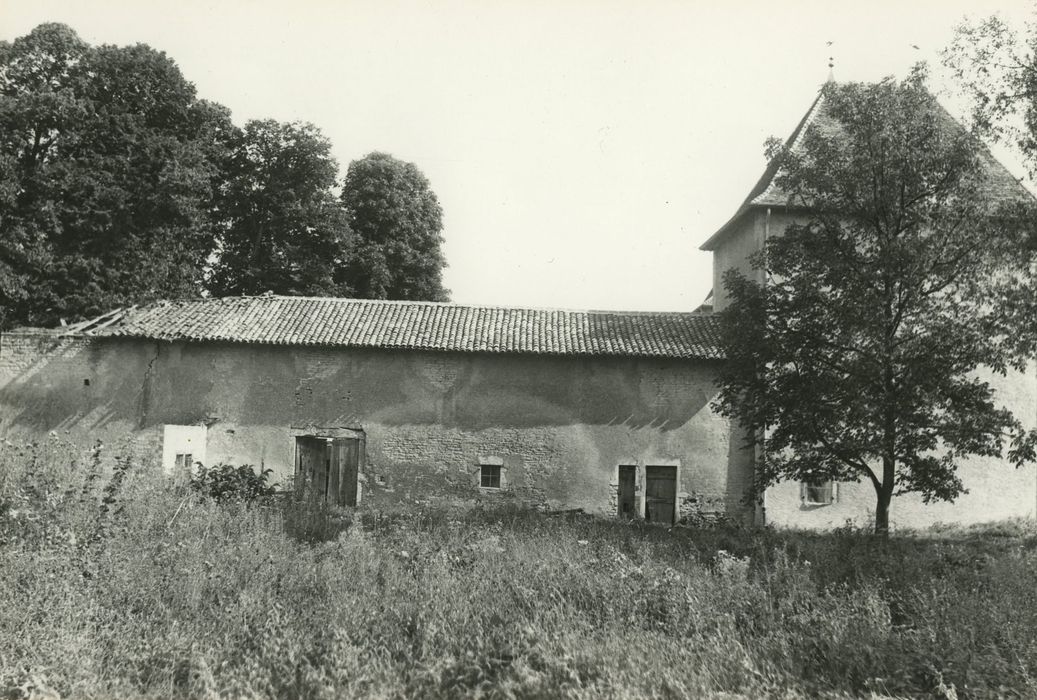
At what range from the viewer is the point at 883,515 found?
38.2ft

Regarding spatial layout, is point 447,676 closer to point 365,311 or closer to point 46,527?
point 46,527

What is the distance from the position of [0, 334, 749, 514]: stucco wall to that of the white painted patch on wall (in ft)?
1.05

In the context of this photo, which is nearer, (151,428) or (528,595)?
(528,595)

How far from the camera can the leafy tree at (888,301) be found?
35.4ft

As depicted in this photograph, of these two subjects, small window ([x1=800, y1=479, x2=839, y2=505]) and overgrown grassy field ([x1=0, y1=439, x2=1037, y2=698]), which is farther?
small window ([x1=800, y1=479, x2=839, y2=505])

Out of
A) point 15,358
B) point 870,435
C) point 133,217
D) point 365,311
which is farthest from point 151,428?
point 870,435

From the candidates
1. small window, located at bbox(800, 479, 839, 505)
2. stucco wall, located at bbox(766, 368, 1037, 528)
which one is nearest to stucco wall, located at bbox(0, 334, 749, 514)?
stucco wall, located at bbox(766, 368, 1037, 528)

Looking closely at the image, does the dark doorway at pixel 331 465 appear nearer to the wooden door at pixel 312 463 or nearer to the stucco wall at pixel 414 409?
the wooden door at pixel 312 463

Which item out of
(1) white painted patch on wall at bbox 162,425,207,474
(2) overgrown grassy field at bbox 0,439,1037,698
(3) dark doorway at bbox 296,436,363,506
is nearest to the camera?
(2) overgrown grassy field at bbox 0,439,1037,698

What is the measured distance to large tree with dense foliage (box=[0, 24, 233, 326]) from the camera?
68.1 feet

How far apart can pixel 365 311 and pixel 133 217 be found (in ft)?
31.1

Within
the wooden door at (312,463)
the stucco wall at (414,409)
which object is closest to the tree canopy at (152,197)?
the stucco wall at (414,409)

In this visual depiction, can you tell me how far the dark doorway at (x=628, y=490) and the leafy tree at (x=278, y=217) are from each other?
15.1 metres

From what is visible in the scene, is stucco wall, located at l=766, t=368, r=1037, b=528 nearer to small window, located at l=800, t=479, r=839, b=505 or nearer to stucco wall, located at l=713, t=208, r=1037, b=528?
stucco wall, located at l=713, t=208, r=1037, b=528
